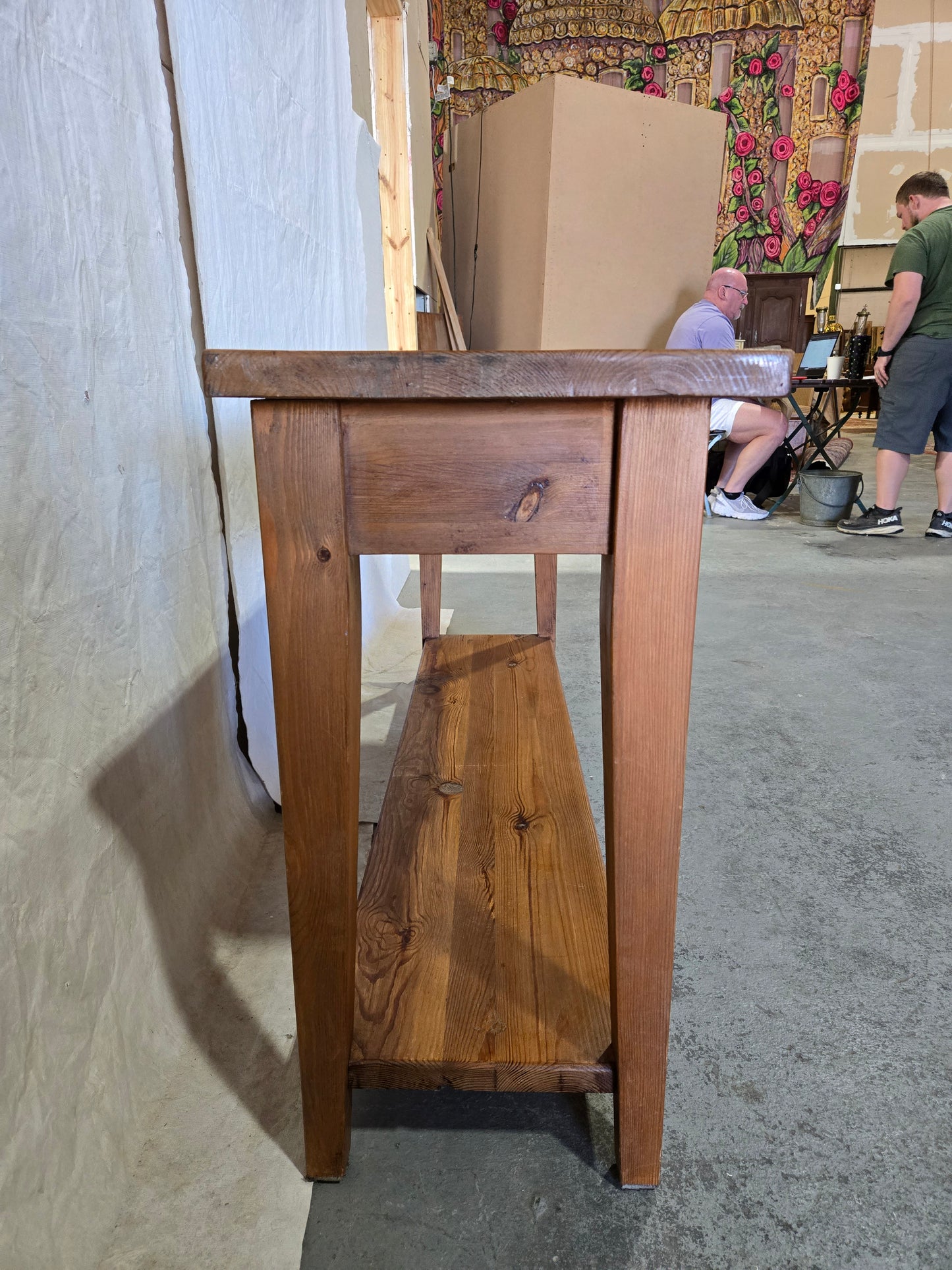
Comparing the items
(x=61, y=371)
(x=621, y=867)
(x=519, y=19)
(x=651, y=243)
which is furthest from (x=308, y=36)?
(x=519, y=19)

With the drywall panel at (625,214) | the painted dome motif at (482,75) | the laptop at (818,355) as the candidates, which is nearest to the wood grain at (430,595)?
the drywall panel at (625,214)

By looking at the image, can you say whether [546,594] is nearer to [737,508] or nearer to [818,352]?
[737,508]

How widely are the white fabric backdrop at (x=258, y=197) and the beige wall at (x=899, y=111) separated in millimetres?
8773

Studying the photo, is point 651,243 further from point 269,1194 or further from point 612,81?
point 269,1194

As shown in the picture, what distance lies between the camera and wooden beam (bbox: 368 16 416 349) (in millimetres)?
3619

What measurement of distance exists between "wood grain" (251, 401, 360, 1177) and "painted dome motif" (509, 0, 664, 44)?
9344 mm

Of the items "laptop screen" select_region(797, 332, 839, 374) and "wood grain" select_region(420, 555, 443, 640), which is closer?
"wood grain" select_region(420, 555, 443, 640)

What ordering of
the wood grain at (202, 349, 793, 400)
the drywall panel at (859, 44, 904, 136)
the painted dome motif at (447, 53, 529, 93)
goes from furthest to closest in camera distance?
1. the drywall panel at (859, 44, 904, 136)
2. the painted dome motif at (447, 53, 529, 93)
3. the wood grain at (202, 349, 793, 400)

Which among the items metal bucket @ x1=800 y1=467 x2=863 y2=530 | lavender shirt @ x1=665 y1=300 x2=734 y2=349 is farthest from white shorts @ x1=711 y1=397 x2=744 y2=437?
metal bucket @ x1=800 y1=467 x2=863 y2=530

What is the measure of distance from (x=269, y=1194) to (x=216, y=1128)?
0.11 meters

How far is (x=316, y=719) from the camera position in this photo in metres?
0.70

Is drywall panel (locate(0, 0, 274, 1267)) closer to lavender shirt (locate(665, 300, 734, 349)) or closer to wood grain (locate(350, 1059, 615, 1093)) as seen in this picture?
wood grain (locate(350, 1059, 615, 1093))

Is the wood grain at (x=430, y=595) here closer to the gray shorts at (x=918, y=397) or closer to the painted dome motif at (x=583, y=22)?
the gray shorts at (x=918, y=397)

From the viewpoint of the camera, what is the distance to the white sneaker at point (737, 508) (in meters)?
4.63
